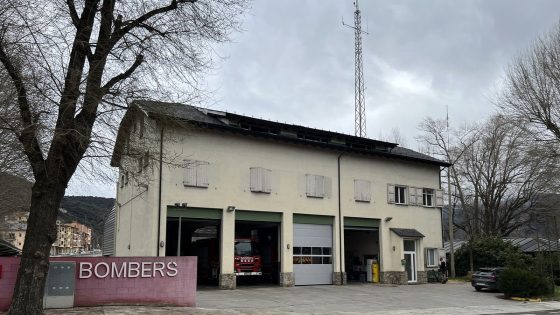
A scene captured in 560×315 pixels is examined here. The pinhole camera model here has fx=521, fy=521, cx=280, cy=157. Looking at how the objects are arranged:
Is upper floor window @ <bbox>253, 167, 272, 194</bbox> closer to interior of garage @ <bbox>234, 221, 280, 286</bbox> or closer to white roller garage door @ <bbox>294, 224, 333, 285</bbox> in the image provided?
interior of garage @ <bbox>234, 221, 280, 286</bbox>

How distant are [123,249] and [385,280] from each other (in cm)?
1662

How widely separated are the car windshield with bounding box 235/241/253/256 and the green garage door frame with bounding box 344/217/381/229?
22.1 feet

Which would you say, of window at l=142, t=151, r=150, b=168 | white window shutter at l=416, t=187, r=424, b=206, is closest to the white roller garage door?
white window shutter at l=416, t=187, r=424, b=206

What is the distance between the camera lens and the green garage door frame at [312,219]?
99.8 feet

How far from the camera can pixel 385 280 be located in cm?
Answer: 3347

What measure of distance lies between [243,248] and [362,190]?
9.01m

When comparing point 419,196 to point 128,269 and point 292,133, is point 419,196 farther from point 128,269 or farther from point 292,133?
point 128,269

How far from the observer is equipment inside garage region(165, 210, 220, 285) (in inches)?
1154

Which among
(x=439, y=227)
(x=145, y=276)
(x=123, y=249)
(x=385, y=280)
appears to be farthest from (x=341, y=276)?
(x=145, y=276)

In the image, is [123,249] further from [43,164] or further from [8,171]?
[43,164]

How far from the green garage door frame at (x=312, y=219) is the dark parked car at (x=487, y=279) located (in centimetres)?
900

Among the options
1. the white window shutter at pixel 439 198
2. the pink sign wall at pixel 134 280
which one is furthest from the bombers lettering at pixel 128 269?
the white window shutter at pixel 439 198

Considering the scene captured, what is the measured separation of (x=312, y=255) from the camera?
101 feet

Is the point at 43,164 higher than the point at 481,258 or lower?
higher
